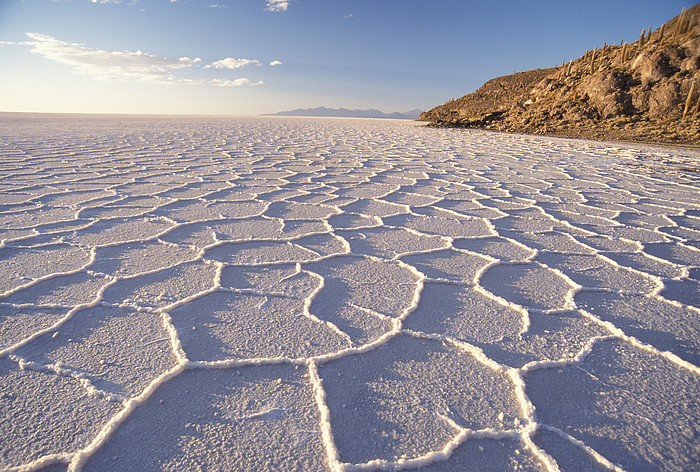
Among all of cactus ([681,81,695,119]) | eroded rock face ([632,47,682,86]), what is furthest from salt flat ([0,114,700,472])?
eroded rock face ([632,47,682,86])

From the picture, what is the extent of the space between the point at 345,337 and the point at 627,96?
13.3 m

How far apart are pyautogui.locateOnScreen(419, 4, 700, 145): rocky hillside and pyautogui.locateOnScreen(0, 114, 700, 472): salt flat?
8.62 metres

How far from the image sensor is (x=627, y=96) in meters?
11.1

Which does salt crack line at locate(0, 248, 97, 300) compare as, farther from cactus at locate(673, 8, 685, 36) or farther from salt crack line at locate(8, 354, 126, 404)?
cactus at locate(673, 8, 685, 36)

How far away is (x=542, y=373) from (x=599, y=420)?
179 millimetres

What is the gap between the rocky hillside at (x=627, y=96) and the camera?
9.48 meters

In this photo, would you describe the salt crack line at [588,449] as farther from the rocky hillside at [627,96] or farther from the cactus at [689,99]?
the cactus at [689,99]

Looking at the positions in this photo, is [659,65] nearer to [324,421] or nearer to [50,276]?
[324,421]

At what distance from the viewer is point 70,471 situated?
2.57 ft

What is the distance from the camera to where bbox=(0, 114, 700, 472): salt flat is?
0.87m

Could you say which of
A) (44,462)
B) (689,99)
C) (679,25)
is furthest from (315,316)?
(679,25)

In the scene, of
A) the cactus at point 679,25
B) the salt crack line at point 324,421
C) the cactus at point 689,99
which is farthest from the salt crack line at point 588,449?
the cactus at point 679,25

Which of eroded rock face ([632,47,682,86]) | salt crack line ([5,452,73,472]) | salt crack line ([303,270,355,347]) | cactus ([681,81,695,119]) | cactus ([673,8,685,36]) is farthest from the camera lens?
cactus ([673,8,685,36])

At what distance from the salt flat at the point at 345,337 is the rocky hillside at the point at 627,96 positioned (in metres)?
8.62
